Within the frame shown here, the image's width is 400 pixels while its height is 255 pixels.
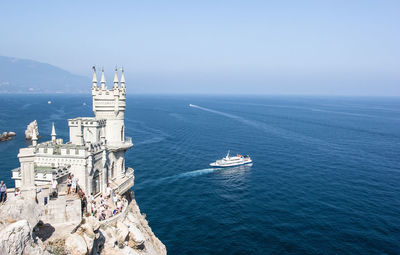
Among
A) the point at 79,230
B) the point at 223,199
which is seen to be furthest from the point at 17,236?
the point at 223,199

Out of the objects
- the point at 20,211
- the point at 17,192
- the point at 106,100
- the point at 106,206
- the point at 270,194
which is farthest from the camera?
the point at 270,194

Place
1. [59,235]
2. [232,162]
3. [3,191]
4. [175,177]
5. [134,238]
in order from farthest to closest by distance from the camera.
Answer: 1. [232,162]
2. [175,177]
3. [134,238]
4. [3,191]
5. [59,235]

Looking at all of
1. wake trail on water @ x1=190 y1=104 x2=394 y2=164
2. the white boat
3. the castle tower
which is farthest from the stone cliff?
wake trail on water @ x1=190 y1=104 x2=394 y2=164

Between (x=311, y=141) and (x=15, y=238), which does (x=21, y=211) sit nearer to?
(x=15, y=238)

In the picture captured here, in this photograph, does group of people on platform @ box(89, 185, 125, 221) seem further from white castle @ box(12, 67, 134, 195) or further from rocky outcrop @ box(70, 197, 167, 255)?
white castle @ box(12, 67, 134, 195)

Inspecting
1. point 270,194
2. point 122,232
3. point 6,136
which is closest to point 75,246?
point 122,232

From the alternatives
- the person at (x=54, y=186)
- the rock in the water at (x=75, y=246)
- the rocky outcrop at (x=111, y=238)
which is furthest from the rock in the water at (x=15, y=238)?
the person at (x=54, y=186)

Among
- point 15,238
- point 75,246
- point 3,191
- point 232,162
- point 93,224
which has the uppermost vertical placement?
point 15,238
